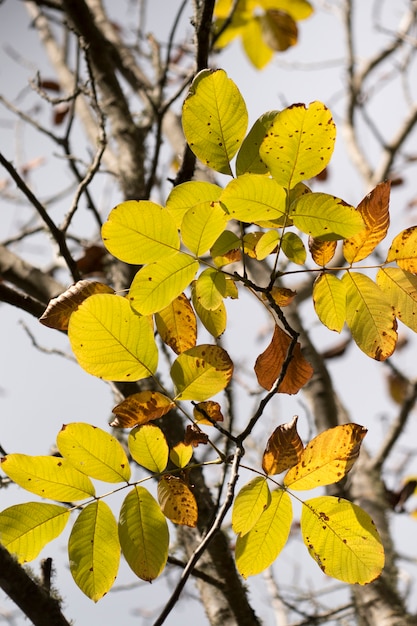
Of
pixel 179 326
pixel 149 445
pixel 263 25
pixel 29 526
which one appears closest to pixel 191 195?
pixel 179 326

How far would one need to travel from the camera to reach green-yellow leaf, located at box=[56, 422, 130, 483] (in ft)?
1.84

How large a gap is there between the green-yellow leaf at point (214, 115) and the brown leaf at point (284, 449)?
0.27 meters

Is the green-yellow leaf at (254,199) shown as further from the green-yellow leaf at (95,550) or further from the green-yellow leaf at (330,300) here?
the green-yellow leaf at (95,550)

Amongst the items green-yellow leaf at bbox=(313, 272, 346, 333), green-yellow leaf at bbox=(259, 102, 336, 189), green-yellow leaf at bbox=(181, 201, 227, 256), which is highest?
green-yellow leaf at bbox=(259, 102, 336, 189)

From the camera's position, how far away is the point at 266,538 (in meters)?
0.58

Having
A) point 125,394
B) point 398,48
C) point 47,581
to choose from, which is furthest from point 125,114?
point 398,48

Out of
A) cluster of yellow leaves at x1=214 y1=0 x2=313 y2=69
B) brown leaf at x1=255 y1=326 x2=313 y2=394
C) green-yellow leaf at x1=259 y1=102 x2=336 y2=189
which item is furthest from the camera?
cluster of yellow leaves at x1=214 y1=0 x2=313 y2=69

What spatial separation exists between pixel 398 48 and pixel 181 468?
10.2ft

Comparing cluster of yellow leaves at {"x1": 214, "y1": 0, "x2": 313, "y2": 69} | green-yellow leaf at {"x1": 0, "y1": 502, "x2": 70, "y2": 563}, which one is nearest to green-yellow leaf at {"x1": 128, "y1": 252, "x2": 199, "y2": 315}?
green-yellow leaf at {"x1": 0, "y1": 502, "x2": 70, "y2": 563}

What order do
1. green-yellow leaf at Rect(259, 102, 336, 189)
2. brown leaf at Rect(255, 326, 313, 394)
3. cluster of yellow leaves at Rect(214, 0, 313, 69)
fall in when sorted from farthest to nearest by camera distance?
1. cluster of yellow leaves at Rect(214, 0, 313, 69)
2. brown leaf at Rect(255, 326, 313, 394)
3. green-yellow leaf at Rect(259, 102, 336, 189)

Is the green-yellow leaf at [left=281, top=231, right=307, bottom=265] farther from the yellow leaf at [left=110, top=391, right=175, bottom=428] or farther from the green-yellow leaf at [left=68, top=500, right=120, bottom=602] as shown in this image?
the green-yellow leaf at [left=68, top=500, right=120, bottom=602]

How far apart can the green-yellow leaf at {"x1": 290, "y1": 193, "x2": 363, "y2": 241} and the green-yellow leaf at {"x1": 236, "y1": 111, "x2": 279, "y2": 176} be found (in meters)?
0.07

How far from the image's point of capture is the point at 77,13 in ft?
4.90

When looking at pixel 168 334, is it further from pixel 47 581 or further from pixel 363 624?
pixel 363 624
